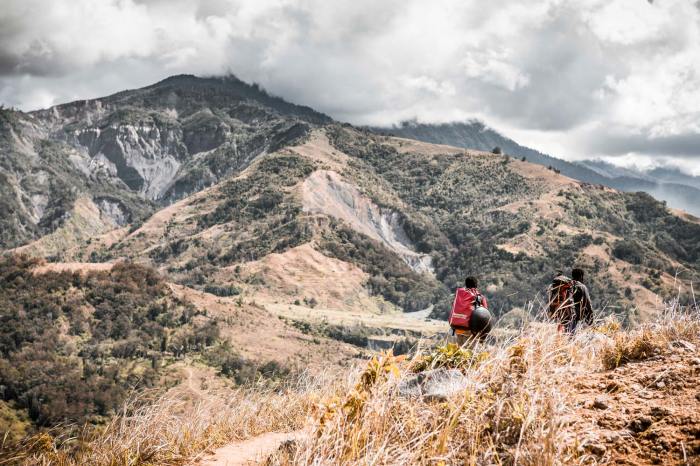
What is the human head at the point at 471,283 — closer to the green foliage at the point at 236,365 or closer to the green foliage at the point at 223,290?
the green foliage at the point at 236,365

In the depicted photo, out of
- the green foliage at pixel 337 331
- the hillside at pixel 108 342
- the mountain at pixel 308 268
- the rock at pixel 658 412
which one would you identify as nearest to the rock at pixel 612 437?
the rock at pixel 658 412

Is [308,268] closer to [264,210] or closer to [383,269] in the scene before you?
[383,269]

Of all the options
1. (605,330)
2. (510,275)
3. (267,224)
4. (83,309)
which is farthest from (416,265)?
(605,330)

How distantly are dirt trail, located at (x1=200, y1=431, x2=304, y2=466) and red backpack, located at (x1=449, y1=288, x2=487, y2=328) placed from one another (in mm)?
2737

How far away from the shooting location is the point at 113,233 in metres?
175

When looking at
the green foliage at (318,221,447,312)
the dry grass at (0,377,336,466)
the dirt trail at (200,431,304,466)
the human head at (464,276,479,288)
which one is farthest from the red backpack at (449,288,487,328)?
the green foliage at (318,221,447,312)

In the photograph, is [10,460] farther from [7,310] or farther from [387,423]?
[7,310]

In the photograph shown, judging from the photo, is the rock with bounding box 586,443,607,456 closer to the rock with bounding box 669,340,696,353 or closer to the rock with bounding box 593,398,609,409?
the rock with bounding box 593,398,609,409

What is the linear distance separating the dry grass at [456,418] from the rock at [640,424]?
0.34m

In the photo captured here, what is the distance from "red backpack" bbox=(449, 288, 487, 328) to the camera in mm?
7161

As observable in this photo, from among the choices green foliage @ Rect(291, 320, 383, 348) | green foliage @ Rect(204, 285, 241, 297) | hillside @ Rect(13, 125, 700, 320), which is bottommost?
green foliage @ Rect(291, 320, 383, 348)

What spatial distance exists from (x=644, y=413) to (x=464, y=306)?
4084 millimetres

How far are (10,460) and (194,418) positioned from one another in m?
1.81

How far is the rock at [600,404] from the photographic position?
11.0 feet
